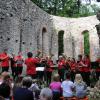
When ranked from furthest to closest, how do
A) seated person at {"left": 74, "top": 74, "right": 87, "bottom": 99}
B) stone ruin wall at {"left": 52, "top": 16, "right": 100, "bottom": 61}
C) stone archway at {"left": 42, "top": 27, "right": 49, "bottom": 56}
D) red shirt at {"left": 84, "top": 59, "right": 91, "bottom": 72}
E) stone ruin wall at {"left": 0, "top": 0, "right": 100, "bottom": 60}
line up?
stone ruin wall at {"left": 52, "top": 16, "right": 100, "bottom": 61}, stone archway at {"left": 42, "top": 27, "right": 49, "bottom": 56}, stone ruin wall at {"left": 0, "top": 0, "right": 100, "bottom": 60}, red shirt at {"left": 84, "top": 59, "right": 91, "bottom": 72}, seated person at {"left": 74, "top": 74, "right": 87, "bottom": 99}

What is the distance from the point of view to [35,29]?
84.7 ft

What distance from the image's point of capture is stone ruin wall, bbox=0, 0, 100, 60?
21156mm

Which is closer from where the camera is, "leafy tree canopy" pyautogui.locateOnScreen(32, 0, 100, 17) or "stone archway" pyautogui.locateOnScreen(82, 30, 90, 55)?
"stone archway" pyautogui.locateOnScreen(82, 30, 90, 55)

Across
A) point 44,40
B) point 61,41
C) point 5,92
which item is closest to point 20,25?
point 44,40

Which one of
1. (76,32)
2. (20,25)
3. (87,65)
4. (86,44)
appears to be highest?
(20,25)

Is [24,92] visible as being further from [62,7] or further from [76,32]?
[62,7]

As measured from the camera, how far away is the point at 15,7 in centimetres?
2222

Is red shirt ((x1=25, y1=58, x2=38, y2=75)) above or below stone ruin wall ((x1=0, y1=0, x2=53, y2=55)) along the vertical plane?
below

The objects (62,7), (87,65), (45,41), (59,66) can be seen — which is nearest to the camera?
(87,65)

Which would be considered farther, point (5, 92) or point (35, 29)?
point (35, 29)

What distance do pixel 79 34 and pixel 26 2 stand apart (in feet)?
29.1

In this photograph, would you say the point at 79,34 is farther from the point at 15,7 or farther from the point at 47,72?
the point at 47,72

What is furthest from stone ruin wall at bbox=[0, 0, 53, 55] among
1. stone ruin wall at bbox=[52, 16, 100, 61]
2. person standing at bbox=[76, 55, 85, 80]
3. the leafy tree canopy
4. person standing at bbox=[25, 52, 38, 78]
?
the leafy tree canopy

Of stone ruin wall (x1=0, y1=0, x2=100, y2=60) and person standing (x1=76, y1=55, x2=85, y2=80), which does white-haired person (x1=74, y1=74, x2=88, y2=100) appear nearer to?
person standing (x1=76, y1=55, x2=85, y2=80)
